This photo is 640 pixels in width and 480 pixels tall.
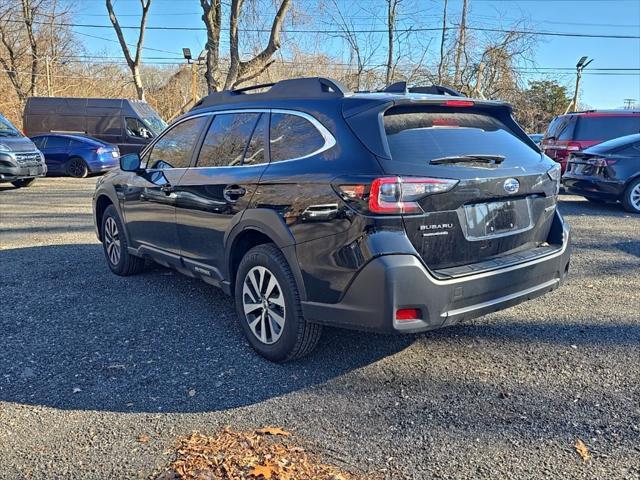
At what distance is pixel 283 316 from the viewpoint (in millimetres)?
3414

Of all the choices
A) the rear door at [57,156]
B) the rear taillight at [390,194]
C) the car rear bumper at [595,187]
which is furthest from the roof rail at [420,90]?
the rear door at [57,156]

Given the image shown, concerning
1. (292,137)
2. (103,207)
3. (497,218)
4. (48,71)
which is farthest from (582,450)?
(48,71)

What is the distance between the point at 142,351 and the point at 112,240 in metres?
2.32

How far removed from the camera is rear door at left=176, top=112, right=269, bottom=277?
3.69 m

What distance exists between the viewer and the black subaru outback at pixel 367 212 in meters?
2.89

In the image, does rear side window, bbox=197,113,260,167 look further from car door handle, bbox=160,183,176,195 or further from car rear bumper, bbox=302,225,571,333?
car rear bumper, bbox=302,225,571,333

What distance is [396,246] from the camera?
112 inches

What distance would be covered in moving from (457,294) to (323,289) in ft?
2.46

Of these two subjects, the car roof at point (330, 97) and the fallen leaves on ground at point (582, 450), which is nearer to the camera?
the fallen leaves on ground at point (582, 450)

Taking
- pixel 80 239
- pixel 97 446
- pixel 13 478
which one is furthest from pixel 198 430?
pixel 80 239

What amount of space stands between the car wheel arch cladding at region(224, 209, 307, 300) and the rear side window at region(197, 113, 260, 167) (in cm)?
50

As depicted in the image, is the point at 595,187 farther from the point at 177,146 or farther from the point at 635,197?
the point at 177,146

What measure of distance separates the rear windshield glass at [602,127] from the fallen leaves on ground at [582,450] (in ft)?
35.7

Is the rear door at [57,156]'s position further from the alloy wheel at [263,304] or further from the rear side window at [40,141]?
the alloy wheel at [263,304]
